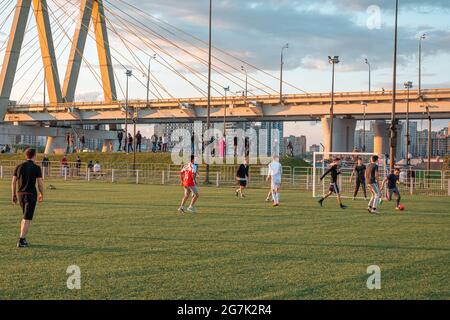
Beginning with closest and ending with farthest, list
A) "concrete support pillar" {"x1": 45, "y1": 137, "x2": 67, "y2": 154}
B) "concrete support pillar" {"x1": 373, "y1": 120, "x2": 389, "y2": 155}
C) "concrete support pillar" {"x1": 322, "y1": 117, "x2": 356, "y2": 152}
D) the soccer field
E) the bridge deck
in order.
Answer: the soccer field, the bridge deck, "concrete support pillar" {"x1": 322, "y1": 117, "x2": 356, "y2": 152}, "concrete support pillar" {"x1": 373, "y1": 120, "x2": 389, "y2": 155}, "concrete support pillar" {"x1": 45, "y1": 137, "x2": 67, "y2": 154}

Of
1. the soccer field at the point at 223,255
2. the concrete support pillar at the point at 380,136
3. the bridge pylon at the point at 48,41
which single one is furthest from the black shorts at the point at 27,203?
the concrete support pillar at the point at 380,136

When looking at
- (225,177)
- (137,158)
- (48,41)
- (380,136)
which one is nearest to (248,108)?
(380,136)

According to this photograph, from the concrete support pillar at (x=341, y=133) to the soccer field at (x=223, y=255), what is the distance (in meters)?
41.9

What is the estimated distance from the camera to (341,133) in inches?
2405

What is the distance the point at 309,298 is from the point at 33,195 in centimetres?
581

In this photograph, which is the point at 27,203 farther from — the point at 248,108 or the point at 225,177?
the point at 248,108

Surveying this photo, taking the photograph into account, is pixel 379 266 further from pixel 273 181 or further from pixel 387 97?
pixel 387 97

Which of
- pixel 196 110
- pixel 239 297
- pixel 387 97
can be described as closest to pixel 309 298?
pixel 239 297

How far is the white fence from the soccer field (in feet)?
55.5

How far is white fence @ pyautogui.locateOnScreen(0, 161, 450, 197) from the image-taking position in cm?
3438

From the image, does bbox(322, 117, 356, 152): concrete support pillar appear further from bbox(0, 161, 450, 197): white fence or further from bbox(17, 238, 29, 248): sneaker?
bbox(17, 238, 29, 248): sneaker

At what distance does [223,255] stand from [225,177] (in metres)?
30.5

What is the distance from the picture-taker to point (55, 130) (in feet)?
248

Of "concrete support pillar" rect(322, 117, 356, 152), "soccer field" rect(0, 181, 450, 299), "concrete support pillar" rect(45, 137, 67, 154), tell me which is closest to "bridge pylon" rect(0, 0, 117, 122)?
"concrete support pillar" rect(45, 137, 67, 154)
